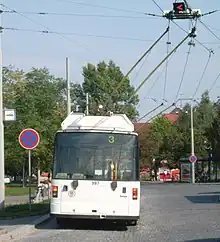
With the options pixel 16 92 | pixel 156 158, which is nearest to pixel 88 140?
pixel 16 92

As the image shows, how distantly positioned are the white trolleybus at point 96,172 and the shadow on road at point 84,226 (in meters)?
0.95

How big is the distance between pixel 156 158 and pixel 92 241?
70.4m

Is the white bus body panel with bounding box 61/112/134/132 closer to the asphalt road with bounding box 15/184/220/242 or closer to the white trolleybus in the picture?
the white trolleybus

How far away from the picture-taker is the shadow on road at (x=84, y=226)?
18.6 metres

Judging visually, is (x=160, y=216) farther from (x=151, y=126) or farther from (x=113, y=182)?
(x=151, y=126)

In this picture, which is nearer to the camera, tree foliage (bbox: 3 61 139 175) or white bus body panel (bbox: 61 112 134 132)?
white bus body panel (bbox: 61 112 134 132)

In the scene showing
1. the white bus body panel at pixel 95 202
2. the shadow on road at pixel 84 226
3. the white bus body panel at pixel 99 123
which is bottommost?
the shadow on road at pixel 84 226

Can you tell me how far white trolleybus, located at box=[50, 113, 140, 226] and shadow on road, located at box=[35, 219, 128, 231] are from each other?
0.95 m

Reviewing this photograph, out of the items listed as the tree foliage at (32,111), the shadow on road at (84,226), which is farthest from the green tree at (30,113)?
the shadow on road at (84,226)

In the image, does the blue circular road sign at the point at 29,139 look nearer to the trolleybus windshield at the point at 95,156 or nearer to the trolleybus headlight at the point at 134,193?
the trolleybus windshield at the point at 95,156

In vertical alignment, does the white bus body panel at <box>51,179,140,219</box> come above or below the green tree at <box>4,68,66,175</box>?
below

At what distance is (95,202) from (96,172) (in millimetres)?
861

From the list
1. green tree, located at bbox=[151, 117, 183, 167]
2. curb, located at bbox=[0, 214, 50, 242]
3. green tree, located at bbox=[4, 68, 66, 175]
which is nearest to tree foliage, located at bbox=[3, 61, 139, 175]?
green tree, located at bbox=[4, 68, 66, 175]

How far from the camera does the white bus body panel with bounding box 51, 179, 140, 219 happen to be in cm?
1762
